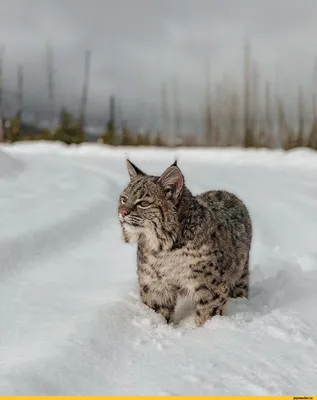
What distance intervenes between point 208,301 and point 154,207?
2.62 ft

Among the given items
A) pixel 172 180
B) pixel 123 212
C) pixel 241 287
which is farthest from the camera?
pixel 241 287

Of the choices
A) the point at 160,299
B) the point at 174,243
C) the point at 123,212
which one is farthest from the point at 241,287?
the point at 123,212

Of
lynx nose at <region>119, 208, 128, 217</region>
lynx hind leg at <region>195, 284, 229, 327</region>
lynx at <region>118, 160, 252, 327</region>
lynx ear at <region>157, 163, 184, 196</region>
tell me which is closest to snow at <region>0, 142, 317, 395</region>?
lynx hind leg at <region>195, 284, 229, 327</region>

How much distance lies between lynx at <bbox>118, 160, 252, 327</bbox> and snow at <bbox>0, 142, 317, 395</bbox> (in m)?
0.18

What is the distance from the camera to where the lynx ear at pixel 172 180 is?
10.9 ft

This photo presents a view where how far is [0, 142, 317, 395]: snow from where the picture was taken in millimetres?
2775

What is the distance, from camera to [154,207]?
332 cm

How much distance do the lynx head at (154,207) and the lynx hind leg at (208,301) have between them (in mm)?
442

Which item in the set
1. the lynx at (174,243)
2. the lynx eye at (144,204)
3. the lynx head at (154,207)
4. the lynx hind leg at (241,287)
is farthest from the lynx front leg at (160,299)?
the lynx hind leg at (241,287)

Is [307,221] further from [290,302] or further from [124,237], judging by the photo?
[124,237]

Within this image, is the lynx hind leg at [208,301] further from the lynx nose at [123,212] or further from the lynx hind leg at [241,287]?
the lynx nose at [123,212]

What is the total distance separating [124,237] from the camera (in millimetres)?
3541

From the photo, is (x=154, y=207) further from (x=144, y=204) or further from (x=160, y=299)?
(x=160, y=299)

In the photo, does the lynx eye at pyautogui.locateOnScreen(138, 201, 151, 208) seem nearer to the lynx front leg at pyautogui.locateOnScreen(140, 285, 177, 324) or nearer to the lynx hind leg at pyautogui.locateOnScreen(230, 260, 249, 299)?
the lynx front leg at pyautogui.locateOnScreen(140, 285, 177, 324)
